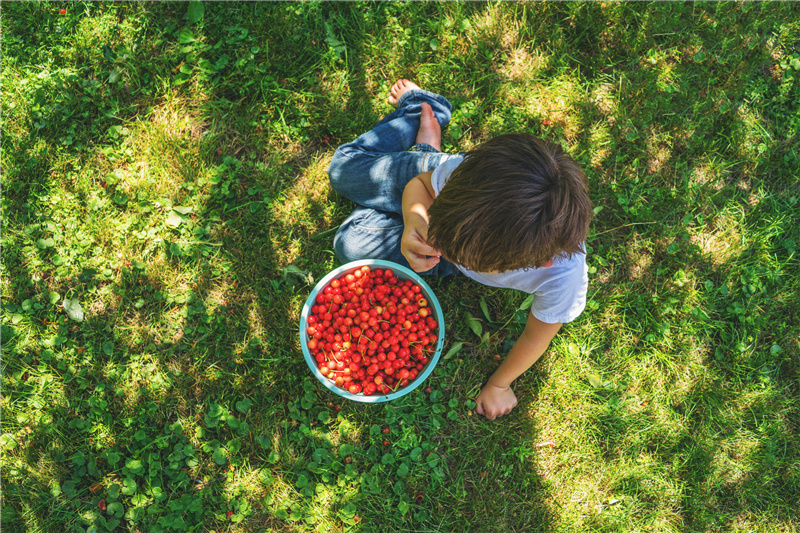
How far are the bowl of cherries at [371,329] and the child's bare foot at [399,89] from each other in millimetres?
1171

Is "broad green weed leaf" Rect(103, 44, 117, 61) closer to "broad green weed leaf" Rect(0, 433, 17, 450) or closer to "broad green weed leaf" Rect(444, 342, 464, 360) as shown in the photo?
"broad green weed leaf" Rect(0, 433, 17, 450)

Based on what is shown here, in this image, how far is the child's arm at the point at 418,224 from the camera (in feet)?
7.88

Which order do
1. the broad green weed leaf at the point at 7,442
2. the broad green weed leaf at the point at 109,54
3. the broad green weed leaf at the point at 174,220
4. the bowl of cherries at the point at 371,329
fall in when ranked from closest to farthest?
the bowl of cherries at the point at 371,329
the broad green weed leaf at the point at 7,442
the broad green weed leaf at the point at 174,220
the broad green weed leaf at the point at 109,54

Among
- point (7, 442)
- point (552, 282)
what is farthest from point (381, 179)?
point (7, 442)

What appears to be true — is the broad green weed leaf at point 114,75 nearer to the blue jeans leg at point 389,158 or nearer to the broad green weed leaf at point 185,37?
the broad green weed leaf at point 185,37

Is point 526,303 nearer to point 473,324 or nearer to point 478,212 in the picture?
point 473,324

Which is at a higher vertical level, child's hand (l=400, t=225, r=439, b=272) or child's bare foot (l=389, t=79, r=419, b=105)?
child's bare foot (l=389, t=79, r=419, b=105)

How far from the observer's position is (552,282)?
7.61ft

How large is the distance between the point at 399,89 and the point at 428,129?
1.36 feet

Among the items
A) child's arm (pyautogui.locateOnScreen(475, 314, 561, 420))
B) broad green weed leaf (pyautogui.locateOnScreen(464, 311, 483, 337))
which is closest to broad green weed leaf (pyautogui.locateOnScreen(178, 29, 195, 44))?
broad green weed leaf (pyautogui.locateOnScreen(464, 311, 483, 337))

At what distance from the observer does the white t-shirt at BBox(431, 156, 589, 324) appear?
2.28 meters

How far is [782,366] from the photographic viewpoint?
3.16m

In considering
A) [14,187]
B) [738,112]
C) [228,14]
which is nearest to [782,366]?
[738,112]

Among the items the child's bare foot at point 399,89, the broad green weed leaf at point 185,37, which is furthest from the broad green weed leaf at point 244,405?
the broad green weed leaf at point 185,37
